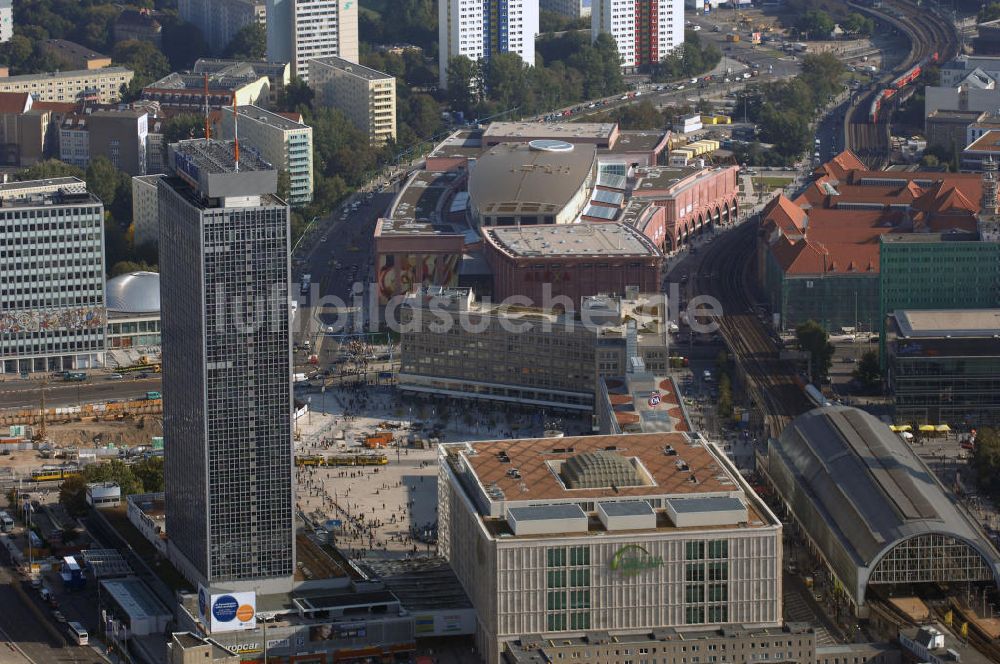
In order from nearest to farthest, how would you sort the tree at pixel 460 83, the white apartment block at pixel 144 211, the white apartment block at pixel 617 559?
the white apartment block at pixel 617 559
the white apartment block at pixel 144 211
the tree at pixel 460 83

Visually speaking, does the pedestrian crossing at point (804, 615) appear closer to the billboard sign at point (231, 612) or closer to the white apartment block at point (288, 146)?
the billboard sign at point (231, 612)

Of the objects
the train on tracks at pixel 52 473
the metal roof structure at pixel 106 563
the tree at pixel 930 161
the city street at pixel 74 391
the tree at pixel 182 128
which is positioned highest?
the tree at pixel 182 128

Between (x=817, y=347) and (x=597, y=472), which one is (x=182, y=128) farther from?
(x=597, y=472)

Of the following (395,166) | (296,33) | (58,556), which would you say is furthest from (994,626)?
(296,33)

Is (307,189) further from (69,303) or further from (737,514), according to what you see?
(737,514)

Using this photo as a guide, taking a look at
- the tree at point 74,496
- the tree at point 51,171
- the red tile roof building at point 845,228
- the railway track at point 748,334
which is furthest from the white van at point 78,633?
the tree at point 51,171

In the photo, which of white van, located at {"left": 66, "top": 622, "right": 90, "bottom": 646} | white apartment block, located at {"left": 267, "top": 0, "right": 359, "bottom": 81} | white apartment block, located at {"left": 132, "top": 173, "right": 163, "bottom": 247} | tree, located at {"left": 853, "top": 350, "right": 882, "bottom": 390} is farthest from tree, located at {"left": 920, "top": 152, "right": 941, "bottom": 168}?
white van, located at {"left": 66, "top": 622, "right": 90, "bottom": 646}

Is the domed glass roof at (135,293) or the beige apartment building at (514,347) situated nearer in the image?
the beige apartment building at (514,347)

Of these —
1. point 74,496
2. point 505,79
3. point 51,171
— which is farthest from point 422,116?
point 74,496
